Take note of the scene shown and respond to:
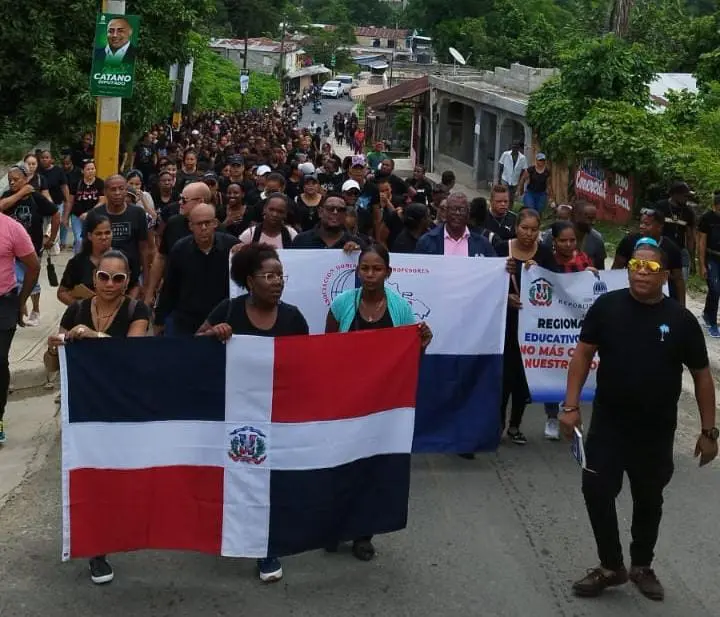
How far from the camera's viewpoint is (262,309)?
18.5 ft

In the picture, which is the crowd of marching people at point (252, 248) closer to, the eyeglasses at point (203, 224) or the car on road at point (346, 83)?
the eyeglasses at point (203, 224)

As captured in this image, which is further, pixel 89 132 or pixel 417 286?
pixel 89 132

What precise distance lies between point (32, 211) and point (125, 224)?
2.04 m

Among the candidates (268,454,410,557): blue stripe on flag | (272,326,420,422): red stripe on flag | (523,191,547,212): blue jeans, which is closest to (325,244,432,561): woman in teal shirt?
(272,326,420,422): red stripe on flag

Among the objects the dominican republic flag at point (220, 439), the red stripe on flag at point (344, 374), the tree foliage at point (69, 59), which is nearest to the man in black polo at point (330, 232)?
the red stripe on flag at point (344, 374)

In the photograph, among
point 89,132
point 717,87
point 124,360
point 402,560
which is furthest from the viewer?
point 717,87

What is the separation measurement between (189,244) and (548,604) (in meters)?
3.51

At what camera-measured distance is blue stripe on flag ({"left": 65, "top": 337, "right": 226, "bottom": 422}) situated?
207 inches

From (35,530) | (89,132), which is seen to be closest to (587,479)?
(35,530)

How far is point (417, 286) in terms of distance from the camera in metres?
7.75

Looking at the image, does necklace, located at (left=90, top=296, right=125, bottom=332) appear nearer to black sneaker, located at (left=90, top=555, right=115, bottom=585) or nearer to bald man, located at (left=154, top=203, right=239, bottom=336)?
black sneaker, located at (left=90, top=555, right=115, bottom=585)

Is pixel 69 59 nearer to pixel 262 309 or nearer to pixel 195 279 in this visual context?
pixel 195 279

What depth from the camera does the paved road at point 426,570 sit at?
5336mm

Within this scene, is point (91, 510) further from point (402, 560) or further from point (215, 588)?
point (402, 560)
